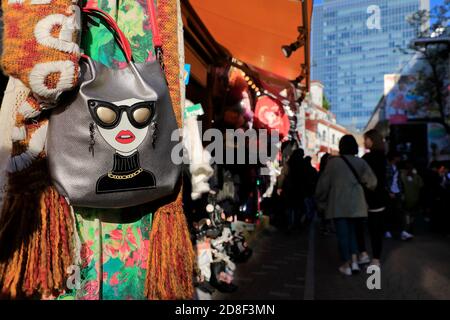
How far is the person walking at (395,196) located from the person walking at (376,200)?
1.99 metres

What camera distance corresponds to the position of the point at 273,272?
4.29 metres

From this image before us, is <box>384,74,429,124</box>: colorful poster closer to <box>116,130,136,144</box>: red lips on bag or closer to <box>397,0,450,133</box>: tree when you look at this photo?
<box>397,0,450,133</box>: tree

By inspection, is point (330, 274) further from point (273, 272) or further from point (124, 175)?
point (124, 175)

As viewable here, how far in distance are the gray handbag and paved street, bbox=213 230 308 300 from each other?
8.07 ft

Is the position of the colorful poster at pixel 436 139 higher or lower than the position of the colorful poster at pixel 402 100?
lower

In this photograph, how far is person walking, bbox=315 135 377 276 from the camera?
386 centimetres

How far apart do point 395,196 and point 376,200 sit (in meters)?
2.73

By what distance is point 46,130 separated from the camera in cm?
96

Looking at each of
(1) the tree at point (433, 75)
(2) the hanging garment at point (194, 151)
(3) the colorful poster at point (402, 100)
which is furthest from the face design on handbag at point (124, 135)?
(3) the colorful poster at point (402, 100)

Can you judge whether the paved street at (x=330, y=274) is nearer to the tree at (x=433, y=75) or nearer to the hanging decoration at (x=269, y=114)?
the hanging decoration at (x=269, y=114)

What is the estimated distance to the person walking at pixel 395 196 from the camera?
6.18m

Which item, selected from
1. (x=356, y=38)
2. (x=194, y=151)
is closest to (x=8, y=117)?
(x=194, y=151)
